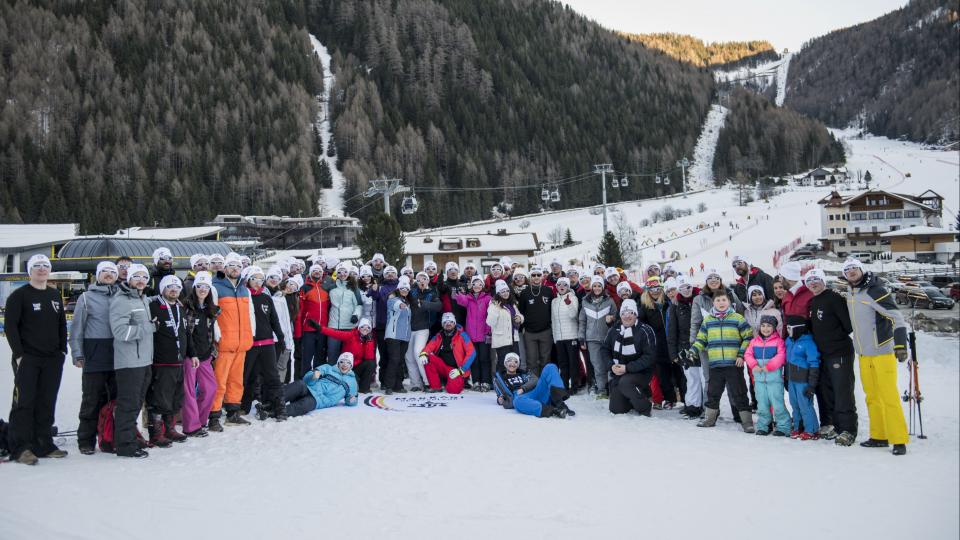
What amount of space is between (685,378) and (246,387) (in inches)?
198

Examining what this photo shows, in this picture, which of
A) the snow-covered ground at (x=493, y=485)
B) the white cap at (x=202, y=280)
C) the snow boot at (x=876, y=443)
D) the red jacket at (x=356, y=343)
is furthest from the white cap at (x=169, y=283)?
the snow boot at (x=876, y=443)

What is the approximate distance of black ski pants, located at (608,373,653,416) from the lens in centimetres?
673

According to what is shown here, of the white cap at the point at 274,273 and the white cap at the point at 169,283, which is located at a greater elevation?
the white cap at the point at 274,273

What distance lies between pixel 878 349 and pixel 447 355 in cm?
513

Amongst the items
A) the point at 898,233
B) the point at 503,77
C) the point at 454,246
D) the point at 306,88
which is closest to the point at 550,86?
the point at 503,77

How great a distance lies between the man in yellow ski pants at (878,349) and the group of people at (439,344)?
0.01 meters

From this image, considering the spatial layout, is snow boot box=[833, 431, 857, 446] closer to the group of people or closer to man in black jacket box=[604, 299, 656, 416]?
the group of people

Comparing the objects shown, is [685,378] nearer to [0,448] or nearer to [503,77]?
[0,448]

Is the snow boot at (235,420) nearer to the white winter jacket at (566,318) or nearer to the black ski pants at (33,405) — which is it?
the black ski pants at (33,405)

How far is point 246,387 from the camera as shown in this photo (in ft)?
22.3

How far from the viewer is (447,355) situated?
27.9 feet

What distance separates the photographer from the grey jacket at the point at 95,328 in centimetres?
499

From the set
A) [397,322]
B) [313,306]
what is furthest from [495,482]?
[313,306]

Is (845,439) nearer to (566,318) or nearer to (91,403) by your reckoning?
(566,318)
